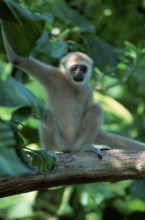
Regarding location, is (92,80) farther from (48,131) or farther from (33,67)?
(48,131)

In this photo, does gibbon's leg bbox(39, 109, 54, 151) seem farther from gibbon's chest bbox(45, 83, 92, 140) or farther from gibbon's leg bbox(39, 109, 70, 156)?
gibbon's chest bbox(45, 83, 92, 140)

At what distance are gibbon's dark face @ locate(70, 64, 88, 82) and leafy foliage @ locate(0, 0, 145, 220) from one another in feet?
0.91

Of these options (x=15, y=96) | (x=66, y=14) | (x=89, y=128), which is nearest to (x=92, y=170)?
(x=15, y=96)

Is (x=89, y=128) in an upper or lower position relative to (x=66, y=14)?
lower

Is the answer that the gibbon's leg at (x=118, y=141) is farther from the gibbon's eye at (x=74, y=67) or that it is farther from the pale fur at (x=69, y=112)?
the gibbon's eye at (x=74, y=67)

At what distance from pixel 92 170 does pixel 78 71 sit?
8.13 ft

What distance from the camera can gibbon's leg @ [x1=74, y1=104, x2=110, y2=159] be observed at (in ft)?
20.0

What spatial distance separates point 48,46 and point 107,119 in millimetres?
2392

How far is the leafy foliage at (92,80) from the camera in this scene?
13.7 feet

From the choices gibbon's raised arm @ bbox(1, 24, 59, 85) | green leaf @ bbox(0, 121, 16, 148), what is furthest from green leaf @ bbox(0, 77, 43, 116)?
green leaf @ bbox(0, 121, 16, 148)

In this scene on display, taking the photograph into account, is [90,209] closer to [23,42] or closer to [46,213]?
[46,213]

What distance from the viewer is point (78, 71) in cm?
674

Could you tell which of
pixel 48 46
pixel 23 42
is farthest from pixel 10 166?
pixel 48 46

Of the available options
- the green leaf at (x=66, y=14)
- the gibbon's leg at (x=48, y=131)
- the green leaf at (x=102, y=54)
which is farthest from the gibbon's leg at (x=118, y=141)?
the green leaf at (x=66, y=14)
